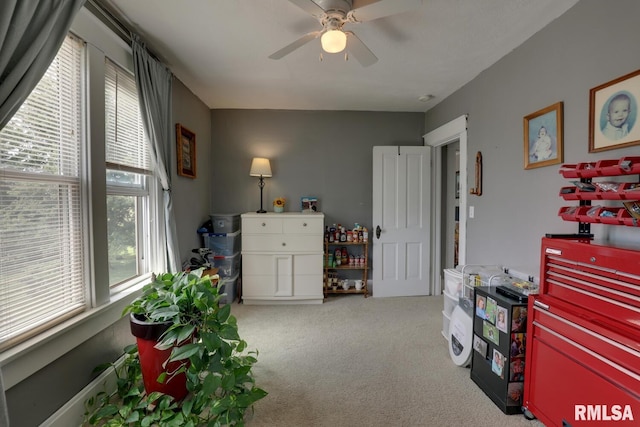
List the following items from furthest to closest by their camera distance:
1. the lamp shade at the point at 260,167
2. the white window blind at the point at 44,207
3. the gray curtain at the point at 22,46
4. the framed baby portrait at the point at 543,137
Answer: the lamp shade at the point at 260,167 < the framed baby portrait at the point at 543,137 < the white window blind at the point at 44,207 < the gray curtain at the point at 22,46

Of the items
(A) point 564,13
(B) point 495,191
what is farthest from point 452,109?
(A) point 564,13

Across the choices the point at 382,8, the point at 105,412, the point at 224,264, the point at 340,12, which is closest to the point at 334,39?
the point at 340,12

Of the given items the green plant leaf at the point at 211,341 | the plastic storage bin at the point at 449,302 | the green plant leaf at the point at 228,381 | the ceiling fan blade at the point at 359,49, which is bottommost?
the green plant leaf at the point at 228,381

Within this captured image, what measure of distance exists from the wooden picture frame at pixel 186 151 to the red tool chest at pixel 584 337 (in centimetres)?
298

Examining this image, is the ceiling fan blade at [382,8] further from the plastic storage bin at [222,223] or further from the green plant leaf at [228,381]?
the plastic storage bin at [222,223]

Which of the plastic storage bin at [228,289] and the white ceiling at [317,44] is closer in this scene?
the white ceiling at [317,44]

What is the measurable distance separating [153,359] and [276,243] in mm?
1901

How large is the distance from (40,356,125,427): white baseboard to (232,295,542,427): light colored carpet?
0.93m

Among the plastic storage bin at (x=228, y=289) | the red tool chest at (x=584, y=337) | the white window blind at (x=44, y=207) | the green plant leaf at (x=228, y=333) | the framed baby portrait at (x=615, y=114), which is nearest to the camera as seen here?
the red tool chest at (x=584, y=337)

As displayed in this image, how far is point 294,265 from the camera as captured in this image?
344 cm

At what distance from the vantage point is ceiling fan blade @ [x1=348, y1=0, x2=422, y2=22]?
142cm

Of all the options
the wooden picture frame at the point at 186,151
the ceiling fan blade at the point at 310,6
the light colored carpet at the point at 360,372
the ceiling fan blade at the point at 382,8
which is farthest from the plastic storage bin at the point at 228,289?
the ceiling fan blade at the point at 382,8

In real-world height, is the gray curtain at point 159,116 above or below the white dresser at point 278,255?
above

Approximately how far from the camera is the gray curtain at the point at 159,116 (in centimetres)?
208
